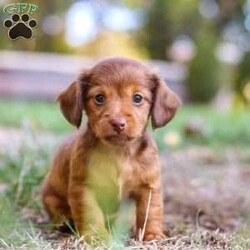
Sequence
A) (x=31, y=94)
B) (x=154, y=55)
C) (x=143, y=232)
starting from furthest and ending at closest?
1. (x=154, y=55)
2. (x=31, y=94)
3. (x=143, y=232)

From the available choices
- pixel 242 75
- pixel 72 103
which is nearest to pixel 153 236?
pixel 72 103

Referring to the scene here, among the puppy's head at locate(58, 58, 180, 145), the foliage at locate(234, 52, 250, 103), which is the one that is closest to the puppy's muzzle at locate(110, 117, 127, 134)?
the puppy's head at locate(58, 58, 180, 145)

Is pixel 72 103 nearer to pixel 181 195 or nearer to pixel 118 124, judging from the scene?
pixel 118 124

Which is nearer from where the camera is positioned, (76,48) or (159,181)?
(159,181)

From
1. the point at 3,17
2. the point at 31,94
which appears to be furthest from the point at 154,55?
the point at 3,17

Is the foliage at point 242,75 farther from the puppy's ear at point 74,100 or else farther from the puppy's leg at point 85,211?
the puppy's leg at point 85,211

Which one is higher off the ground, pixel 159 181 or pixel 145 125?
pixel 145 125

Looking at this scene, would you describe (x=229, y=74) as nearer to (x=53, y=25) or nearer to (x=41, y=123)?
(x=53, y=25)

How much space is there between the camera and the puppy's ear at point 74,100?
317 centimetres

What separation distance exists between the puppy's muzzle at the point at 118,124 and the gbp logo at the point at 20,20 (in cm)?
59

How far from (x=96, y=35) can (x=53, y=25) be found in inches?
94.8

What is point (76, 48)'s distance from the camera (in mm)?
19844

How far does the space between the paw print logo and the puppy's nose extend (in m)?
0.60

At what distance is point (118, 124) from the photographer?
2.91 m
